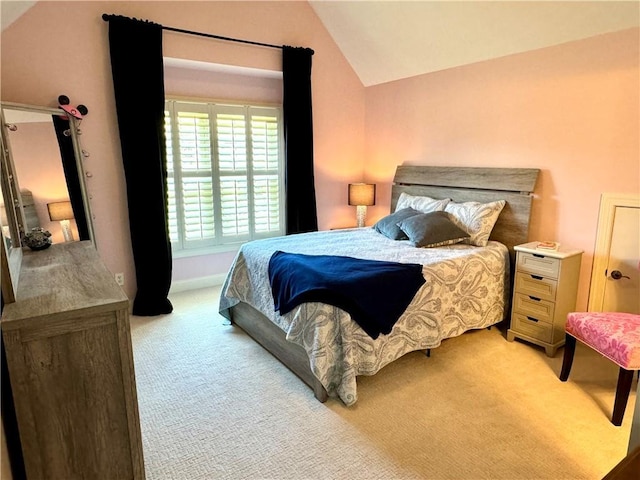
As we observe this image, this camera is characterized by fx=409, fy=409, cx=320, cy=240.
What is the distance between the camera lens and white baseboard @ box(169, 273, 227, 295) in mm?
4309

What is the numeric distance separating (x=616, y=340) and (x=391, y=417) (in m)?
1.29

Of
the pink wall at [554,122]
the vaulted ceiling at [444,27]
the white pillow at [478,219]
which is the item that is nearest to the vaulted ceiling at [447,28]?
the vaulted ceiling at [444,27]

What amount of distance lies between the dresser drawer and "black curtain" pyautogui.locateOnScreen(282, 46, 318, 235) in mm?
2394

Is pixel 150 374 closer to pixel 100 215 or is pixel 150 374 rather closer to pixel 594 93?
pixel 100 215

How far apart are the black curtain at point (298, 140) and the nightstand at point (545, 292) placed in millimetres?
2320

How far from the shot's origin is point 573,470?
1910 mm

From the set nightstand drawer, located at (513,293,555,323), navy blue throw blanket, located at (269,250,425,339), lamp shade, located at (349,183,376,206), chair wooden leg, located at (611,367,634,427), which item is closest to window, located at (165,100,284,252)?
lamp shade, located at (349,183,376,206)

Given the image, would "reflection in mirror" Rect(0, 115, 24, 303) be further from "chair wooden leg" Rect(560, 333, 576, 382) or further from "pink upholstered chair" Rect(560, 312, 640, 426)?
"chair wooden leg" Rect(560, 333, 576, 382)

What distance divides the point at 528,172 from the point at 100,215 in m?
3.69

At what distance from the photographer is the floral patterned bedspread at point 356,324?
239 centimetres

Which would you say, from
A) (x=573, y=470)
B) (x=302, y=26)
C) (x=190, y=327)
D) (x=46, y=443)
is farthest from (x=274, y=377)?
(x=302, y=26)

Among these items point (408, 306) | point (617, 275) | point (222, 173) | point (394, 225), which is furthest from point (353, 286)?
point (222, 173)

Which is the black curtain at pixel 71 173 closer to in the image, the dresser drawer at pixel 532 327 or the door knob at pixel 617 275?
A: the dresser drawer at pixel 532 327

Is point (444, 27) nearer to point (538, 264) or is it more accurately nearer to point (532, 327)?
point (538, 264)
